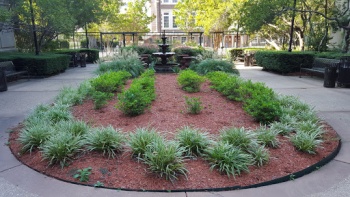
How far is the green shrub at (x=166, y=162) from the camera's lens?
334 centimetres

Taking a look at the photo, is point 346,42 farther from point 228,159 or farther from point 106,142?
point 106,142

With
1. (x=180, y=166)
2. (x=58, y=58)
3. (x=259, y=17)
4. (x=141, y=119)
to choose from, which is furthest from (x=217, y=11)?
(x=180, y=166)

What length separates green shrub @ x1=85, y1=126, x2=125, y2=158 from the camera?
12.8 feet

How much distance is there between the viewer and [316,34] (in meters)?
15.6

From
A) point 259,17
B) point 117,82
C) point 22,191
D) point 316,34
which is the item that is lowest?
point 22,191

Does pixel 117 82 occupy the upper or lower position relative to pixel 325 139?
upper

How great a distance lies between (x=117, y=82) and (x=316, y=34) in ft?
43.2

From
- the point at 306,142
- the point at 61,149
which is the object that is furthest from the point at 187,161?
the point at 306,142

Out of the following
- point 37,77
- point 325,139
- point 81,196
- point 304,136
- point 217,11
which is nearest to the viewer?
point 81,196

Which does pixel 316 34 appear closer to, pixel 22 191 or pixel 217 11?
pixel 217 11

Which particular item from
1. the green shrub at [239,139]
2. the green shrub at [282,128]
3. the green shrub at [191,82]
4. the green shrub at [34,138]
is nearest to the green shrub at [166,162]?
the green shrub at [239,139]

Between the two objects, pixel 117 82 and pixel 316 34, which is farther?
pixel 316 34

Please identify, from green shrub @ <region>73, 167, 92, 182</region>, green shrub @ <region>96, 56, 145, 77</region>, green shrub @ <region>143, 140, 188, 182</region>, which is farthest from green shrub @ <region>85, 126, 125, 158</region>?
green shrub @ <region>96, 56, 145, 77</region>

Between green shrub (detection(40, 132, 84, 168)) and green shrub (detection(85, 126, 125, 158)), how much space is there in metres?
0.18
